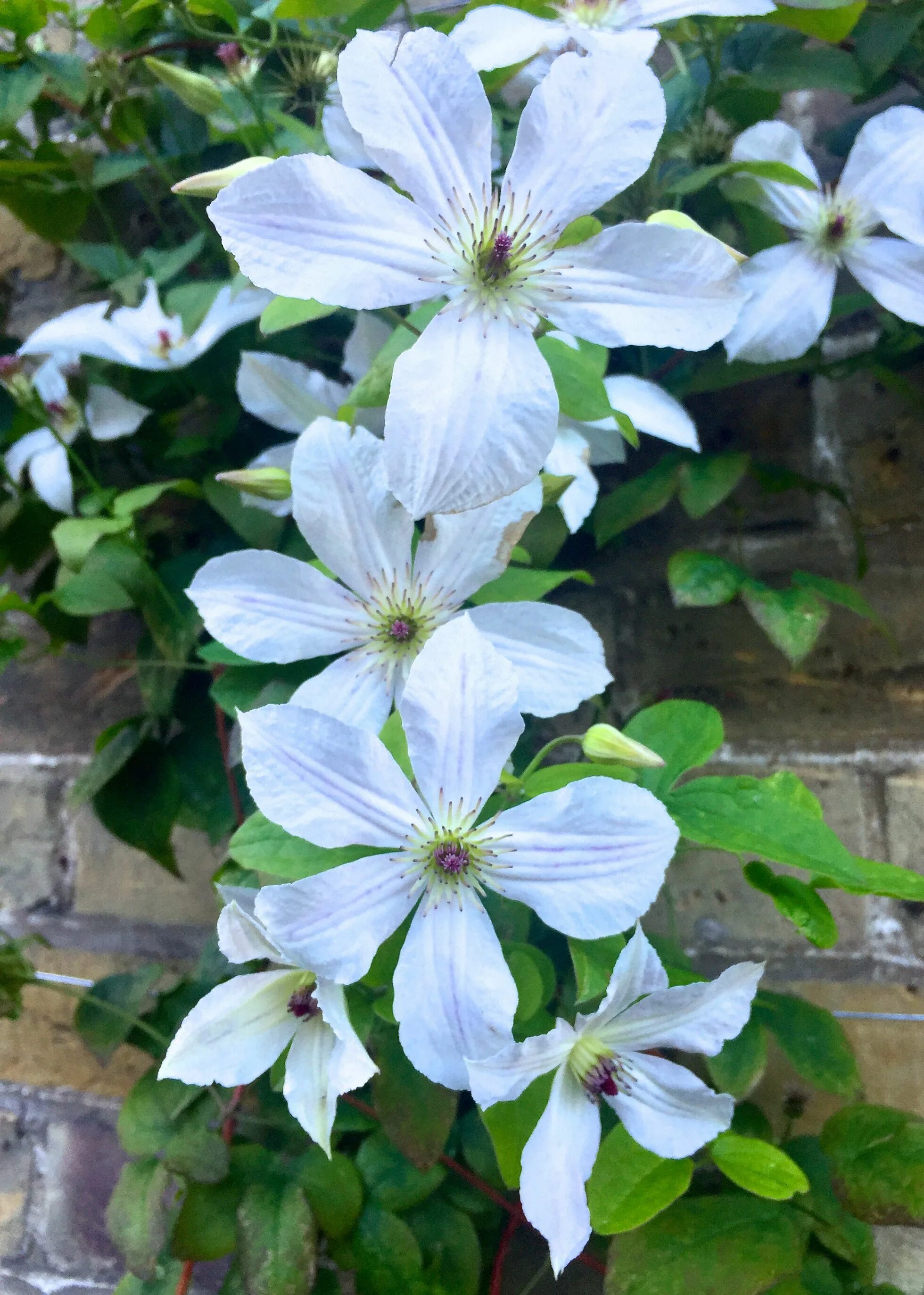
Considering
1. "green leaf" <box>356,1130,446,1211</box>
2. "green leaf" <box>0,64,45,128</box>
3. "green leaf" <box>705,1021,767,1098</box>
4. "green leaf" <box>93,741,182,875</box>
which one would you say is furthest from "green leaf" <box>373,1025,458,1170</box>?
"green leaf" <box>0,64,45,128</box>

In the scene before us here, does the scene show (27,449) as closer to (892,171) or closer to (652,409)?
(652,409)

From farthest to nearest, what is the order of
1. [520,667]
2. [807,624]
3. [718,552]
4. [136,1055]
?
[136,1055], [718,552], [807,624], [520,667]

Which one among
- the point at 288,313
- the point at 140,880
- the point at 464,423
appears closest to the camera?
the point at 464,423

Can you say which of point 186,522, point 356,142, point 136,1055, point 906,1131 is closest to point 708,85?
point 356,142

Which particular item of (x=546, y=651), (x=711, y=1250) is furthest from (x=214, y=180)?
(x=711, y=1250)

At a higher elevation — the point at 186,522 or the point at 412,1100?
the point at 186,522

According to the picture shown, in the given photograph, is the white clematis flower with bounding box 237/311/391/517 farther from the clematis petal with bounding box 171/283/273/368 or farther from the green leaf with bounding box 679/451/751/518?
the green leaf with bounding box 679/451/751/518

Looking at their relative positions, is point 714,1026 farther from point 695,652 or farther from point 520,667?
point 695,652
